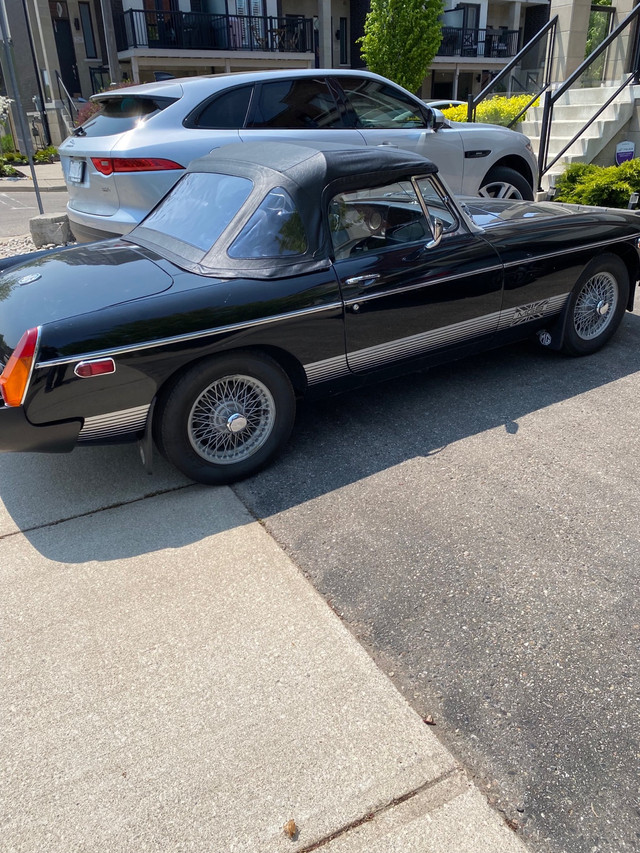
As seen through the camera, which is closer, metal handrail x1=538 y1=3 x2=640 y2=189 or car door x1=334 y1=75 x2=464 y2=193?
car door x1=334 y1=75 x2=464 y2=193

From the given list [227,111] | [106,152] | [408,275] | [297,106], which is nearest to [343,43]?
[297,106]

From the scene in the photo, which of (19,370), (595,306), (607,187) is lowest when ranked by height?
(595,306)

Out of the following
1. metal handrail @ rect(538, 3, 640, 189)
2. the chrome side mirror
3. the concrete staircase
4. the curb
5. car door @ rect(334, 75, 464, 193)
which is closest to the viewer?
the chrome side mirror

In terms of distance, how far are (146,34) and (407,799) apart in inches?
1107

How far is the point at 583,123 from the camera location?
10.4 m

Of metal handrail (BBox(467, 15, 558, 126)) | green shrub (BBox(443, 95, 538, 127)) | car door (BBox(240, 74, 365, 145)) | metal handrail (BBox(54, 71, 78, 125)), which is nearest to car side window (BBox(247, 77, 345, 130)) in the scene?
car door (BBox(240, 74, 365, 145))

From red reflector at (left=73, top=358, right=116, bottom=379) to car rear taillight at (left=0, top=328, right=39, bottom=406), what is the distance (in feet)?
0.65

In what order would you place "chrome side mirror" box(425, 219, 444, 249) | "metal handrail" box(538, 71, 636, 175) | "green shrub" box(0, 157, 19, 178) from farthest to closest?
"green shrub" box(0, 157, 19, 178), "metal handrail" box(538, 71, 636, 175), "chrome side mirror" box(425, 219, 444, 249)

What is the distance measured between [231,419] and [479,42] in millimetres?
35530

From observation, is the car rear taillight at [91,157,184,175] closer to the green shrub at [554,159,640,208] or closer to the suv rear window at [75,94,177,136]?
the suv rear window at [75,94,177,136]

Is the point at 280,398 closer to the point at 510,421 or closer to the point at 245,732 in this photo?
the point at 510,421

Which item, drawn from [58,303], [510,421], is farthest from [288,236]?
[510,421]

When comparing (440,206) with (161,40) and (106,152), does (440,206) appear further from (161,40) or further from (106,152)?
(161,40)

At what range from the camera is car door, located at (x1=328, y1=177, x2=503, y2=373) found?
392 centimetres
